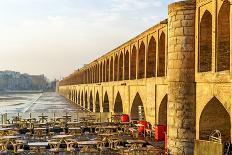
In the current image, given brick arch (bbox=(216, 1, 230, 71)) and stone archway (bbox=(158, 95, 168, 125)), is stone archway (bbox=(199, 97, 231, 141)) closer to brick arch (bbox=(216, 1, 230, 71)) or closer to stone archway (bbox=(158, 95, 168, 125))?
brick arch (bbox=(216, 1, 230, 71))

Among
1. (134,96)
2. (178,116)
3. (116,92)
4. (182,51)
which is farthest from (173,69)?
(116,92)

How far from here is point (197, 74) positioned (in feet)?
52.1

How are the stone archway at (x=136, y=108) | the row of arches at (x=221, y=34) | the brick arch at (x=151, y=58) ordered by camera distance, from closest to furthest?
the row of arches at (x=221, y=34) < the brick arch at (x=151, y=58) < the stone archway at (x=136, y=108)

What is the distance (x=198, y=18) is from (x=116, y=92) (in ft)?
55.3

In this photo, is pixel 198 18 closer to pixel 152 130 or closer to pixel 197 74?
pixel 197 74

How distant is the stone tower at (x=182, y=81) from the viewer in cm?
1608

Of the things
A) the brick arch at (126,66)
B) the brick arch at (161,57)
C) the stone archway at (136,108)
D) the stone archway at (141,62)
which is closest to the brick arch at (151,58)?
the brick arch at (161,57)

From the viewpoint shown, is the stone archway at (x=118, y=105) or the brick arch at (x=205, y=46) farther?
the stone archway at (x=118, y=105)

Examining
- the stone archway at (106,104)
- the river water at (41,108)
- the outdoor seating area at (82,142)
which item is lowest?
the river water at (41,108)

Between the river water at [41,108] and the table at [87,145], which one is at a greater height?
the table at [87,145]

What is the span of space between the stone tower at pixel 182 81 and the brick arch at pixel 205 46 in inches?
15.9

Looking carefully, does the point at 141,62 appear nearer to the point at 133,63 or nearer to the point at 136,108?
the point at 133,63

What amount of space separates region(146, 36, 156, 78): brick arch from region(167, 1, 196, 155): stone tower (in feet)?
22.2

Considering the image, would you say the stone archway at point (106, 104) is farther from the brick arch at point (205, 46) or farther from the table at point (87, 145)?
the brick arch at point (205, 46)
